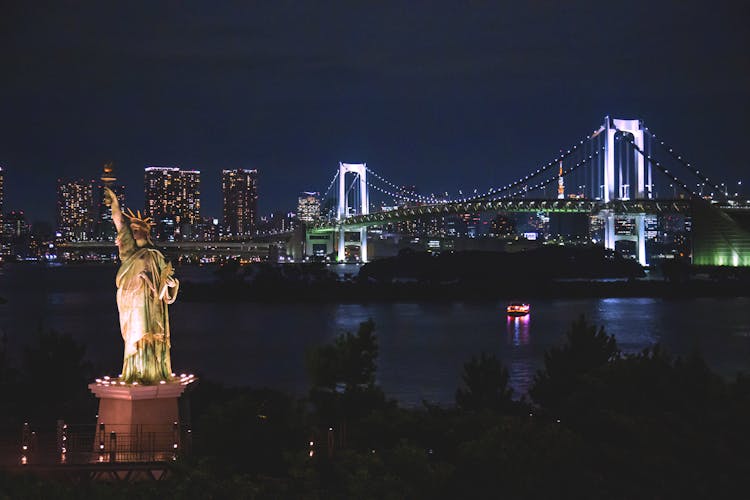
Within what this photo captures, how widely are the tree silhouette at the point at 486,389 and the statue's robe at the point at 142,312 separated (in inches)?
135

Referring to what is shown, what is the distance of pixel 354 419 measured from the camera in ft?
26.2

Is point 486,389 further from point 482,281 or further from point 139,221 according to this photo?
point 482,281

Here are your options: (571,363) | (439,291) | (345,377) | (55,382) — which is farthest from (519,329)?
(345,377)

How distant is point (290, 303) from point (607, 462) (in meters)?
30.6

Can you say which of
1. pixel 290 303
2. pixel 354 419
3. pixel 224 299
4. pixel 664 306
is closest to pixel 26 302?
pixel 224 299

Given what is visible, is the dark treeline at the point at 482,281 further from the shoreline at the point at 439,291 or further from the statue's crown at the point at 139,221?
the statue's crown at the point at 139,221

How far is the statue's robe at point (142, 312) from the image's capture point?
19.2 feet

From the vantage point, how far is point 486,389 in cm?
916

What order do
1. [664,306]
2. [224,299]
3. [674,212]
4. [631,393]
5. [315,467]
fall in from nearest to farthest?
[315,467]
[631,393]
[664,306]
[224,299]
[674,212]

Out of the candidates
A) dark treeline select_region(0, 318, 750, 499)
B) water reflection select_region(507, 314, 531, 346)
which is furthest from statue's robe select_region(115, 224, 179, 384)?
water reflection select_region(507, 314, 531, 346)

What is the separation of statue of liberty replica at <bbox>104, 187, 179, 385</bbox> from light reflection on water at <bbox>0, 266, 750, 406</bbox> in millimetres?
6913

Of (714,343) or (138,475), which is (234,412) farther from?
(714,343)

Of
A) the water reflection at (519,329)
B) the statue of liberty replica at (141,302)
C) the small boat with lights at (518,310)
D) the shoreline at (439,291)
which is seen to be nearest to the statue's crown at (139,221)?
the statue of liberty replica at (141,302)

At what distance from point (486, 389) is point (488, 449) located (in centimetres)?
348
